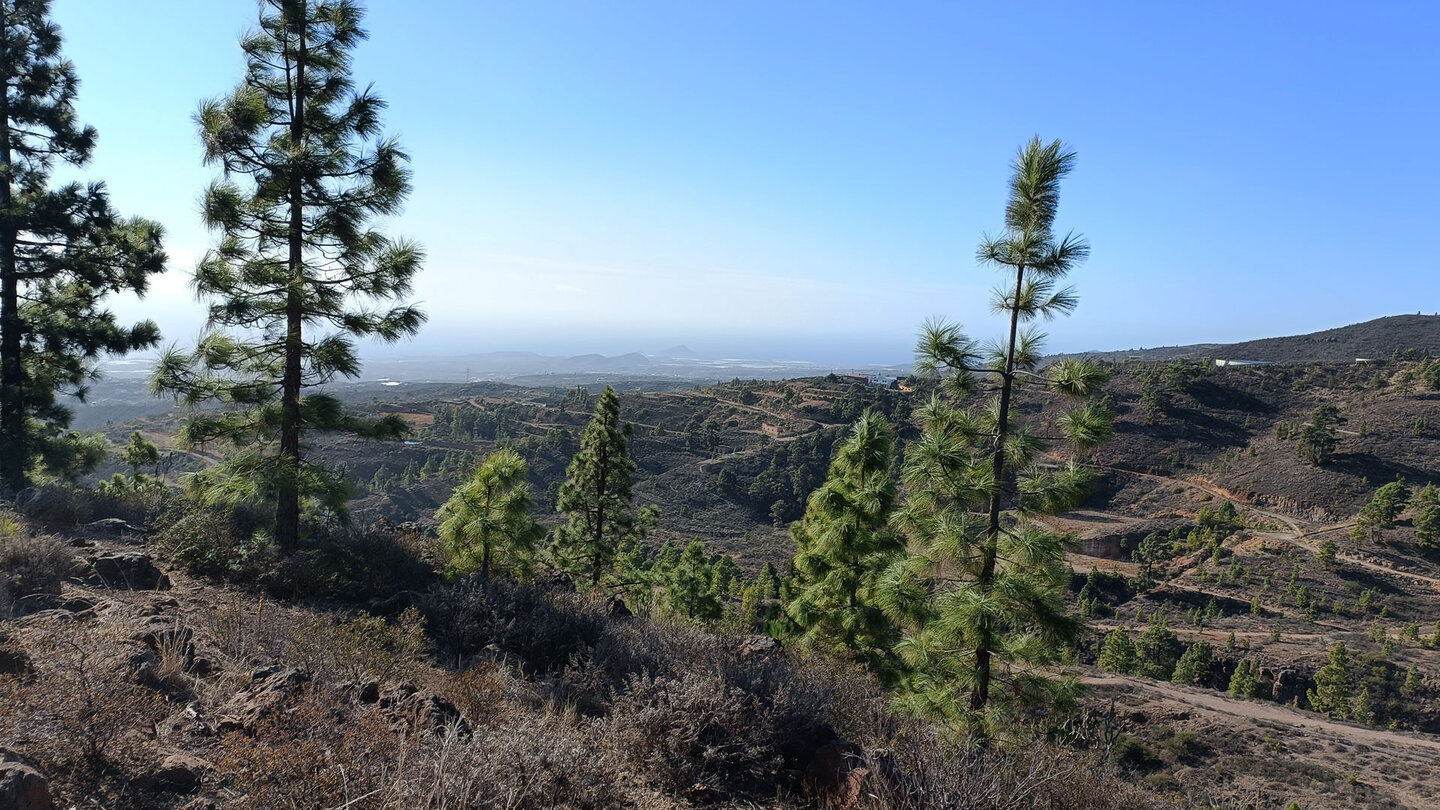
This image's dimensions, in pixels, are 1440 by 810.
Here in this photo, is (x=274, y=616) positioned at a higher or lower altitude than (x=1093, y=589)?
higher

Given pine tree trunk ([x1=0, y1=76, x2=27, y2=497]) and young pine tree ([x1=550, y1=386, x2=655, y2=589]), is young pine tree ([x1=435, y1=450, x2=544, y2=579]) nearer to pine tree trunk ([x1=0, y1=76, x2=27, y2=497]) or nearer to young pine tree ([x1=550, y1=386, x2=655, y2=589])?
young pine tree ([x1=550, y1=386, x2=655, y2=589])

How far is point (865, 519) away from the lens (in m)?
12.8

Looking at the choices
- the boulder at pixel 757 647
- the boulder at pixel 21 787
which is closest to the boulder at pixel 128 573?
the boulder at pixel 21 787

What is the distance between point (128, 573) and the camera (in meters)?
7.33

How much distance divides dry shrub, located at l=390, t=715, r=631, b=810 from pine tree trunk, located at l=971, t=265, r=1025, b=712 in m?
5.69

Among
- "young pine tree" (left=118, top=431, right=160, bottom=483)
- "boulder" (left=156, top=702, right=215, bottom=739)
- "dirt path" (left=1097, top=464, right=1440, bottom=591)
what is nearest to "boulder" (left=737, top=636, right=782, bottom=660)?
"boulder" (left=156, top=702, right=215, bottom=739)

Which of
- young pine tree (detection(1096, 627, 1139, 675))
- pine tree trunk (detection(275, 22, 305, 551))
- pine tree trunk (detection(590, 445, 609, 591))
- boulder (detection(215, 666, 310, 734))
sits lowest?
young pine tree (detection(1096, 627, 1139, 675))

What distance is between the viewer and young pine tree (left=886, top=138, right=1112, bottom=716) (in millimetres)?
7590

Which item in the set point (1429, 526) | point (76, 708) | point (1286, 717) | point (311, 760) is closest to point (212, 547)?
point (76, 708)

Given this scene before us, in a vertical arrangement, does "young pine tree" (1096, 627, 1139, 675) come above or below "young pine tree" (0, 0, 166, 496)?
below

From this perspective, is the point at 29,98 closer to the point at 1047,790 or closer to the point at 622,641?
the point at 622,641

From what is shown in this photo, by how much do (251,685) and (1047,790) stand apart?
16.9 ft

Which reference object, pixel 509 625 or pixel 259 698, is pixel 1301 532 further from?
pixel 259 698

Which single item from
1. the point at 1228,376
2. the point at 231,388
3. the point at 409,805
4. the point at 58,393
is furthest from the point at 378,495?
the point at 1228,376
